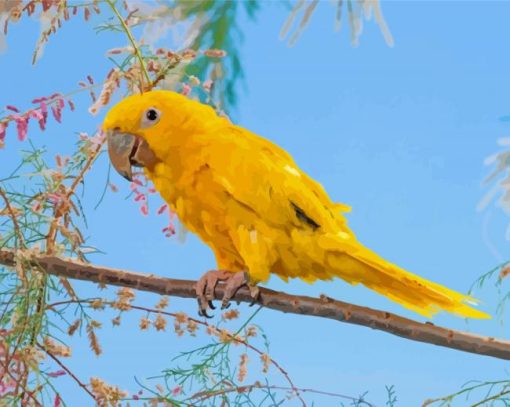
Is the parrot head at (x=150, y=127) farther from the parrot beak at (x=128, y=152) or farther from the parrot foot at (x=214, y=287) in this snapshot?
the parrot foot at (x=214, y=287)

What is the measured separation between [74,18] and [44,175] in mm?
366

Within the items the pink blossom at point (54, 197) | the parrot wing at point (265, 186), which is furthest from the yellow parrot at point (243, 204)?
the pink blossom at point (54, 197)

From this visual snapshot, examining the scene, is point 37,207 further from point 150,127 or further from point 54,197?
point 150,127

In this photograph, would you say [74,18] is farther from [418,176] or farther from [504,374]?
[504,374]

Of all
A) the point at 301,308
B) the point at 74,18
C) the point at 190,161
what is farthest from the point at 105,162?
the point at 301,308

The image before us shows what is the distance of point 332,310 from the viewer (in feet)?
2.90

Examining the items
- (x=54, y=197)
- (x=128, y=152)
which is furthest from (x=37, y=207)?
(x=128, y=152)

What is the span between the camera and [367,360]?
1313 millimetres

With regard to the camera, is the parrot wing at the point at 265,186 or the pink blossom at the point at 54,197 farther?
the pink blossom at the point at 54,197

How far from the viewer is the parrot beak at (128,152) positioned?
3.16 ft

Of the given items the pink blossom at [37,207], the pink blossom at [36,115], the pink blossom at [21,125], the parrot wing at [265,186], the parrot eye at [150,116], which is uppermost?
the pink blossom at [36,115]

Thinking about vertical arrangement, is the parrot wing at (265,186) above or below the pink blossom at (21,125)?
below

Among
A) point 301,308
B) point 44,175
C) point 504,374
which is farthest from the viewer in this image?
point 504,374

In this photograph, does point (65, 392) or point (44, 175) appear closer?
point (44, 175)
